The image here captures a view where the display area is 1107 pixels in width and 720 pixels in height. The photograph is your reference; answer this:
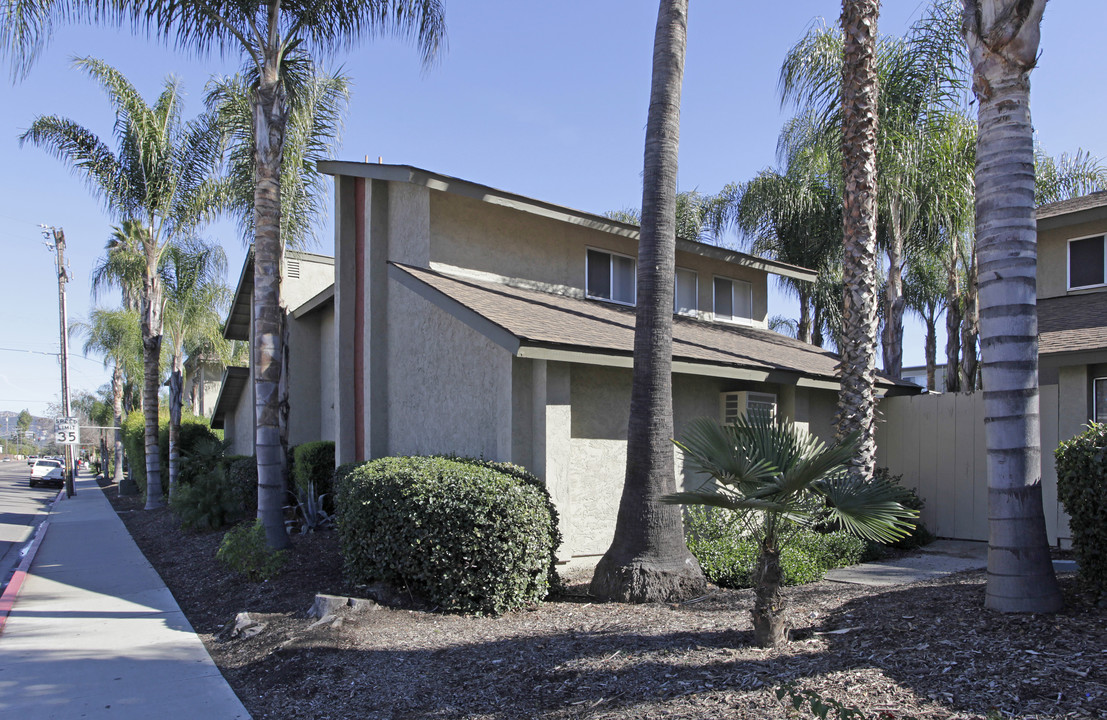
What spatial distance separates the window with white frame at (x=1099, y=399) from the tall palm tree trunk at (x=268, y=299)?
1210 centimetres

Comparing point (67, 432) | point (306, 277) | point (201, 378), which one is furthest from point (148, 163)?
point (201, 378)

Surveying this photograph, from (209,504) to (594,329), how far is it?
866 centimetres

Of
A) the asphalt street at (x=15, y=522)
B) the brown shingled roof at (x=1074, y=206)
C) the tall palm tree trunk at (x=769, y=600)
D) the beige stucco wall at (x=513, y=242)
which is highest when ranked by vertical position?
the brown shingled roof at (x=1074, y=206)

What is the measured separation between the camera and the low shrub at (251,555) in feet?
29.5

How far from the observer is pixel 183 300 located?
77.3ft

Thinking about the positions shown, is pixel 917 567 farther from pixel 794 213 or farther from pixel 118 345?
pixel 118 345

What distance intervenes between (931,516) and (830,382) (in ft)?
10.3

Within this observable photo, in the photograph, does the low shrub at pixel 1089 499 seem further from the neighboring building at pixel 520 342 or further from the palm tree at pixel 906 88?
the palm tree at pixel 906 88

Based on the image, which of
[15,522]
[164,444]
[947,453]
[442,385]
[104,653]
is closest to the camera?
[104,653]

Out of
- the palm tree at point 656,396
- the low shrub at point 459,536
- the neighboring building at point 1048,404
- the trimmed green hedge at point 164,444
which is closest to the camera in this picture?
the low shrub at point 459,536

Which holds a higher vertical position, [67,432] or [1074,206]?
[1074,206]

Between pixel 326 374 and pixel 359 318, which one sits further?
pixel 326 374

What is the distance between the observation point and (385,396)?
12625 millimetres

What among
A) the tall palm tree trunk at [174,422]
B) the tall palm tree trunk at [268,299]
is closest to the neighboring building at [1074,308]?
the tall palm tree trunk at [268,299]
